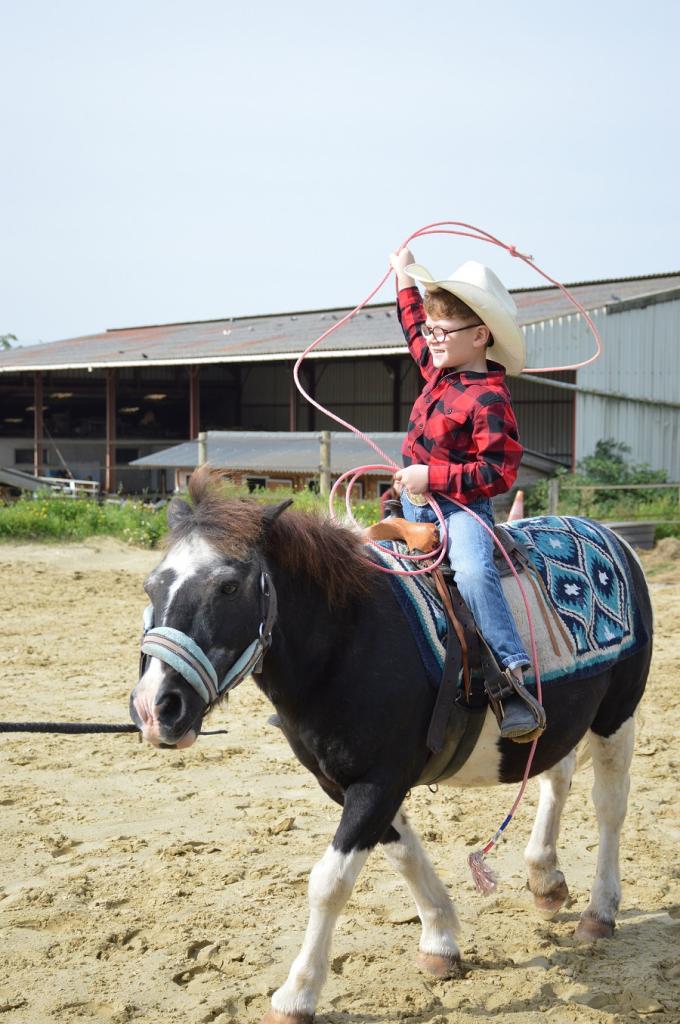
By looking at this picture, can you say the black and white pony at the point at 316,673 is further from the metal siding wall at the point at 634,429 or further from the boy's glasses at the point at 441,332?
the metal siding wall at the point at 634,429

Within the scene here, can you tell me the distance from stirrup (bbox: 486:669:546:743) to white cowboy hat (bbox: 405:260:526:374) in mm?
1093

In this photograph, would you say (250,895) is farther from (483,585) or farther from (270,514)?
(270,514)

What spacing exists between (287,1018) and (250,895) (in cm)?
109

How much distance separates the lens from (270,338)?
86.3 feet

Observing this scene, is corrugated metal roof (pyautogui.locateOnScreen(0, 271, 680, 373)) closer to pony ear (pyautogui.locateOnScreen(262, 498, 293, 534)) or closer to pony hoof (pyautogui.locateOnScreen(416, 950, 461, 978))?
pony hoof (pyautogui.locateOnScreen(416, 950, 461, 978))

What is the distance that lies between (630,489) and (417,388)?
9.59 metres

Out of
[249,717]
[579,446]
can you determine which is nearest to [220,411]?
[579,446]

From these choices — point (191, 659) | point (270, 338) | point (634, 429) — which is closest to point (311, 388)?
point (270, 338)

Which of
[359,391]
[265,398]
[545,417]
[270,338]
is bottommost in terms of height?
[545,417]

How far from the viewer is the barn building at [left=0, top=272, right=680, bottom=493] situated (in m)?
19.4

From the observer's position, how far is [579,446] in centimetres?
1923

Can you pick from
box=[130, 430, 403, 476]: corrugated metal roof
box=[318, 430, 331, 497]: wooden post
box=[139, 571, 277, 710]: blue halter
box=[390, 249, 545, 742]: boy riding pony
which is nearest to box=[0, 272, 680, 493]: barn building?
box=[130, 430, 403, 476]: corrugated metal roof

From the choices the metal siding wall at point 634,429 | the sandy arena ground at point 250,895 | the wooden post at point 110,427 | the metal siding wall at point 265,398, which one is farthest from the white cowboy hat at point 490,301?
the metal siding wall at point 265,398

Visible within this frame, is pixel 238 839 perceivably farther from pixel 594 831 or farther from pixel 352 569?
pixel 352 569
